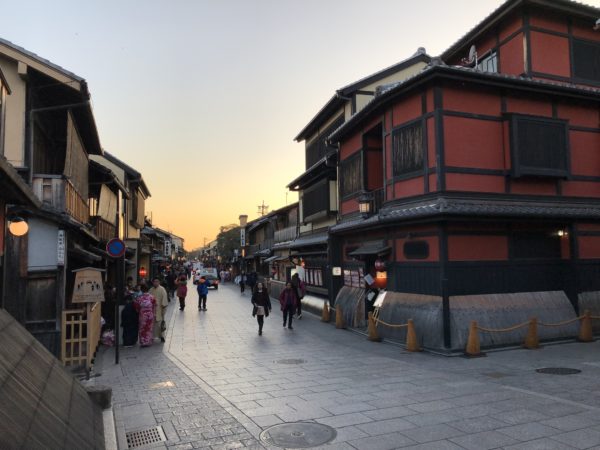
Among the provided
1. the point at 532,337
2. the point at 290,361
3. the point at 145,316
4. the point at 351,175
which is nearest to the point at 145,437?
the point at 290,361

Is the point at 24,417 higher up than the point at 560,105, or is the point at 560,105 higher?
the point at 560,105

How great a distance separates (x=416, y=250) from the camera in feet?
44.7

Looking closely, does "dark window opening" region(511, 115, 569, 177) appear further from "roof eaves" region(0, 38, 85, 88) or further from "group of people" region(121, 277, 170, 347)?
"roof eaves" region(0, 38, 85, 88)

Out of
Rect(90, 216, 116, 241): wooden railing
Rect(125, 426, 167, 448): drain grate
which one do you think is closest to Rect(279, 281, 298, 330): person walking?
Rect(90, 216, 116, 241): wooden railing

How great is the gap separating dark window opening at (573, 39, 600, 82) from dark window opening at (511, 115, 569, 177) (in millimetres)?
3473

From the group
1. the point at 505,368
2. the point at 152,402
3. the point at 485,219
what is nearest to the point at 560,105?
the point at 485,219

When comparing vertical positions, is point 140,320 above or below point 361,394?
above

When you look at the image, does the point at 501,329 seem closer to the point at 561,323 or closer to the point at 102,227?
the point at 561,323

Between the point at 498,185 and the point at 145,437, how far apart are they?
11.7m

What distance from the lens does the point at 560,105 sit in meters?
14.5

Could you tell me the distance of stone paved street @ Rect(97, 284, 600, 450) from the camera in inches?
248

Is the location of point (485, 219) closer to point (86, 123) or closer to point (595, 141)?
point (595, 141)

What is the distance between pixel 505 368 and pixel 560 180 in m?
7.19

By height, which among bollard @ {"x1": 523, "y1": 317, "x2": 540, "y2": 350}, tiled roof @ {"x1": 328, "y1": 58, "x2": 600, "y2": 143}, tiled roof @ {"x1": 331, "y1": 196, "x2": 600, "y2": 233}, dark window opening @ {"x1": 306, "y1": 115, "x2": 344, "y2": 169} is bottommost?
bollard @ {"x1": 523, "y1": 317, "x2": 540, "y2": 350}
